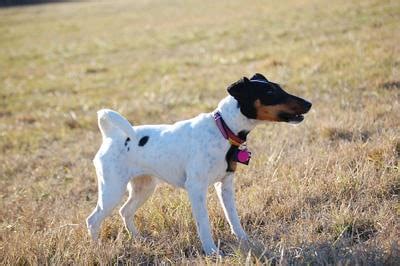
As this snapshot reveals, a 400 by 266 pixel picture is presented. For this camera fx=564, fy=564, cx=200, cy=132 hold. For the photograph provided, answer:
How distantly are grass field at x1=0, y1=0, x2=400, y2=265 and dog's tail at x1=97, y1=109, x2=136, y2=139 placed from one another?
0.92 m

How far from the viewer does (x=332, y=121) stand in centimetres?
844

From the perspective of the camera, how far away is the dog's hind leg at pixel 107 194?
18.3ft

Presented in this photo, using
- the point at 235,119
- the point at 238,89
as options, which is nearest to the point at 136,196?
the point at 235,119

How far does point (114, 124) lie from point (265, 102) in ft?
5.13

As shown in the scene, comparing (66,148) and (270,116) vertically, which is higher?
(270,116)

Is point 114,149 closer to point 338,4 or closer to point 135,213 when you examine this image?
point 135,213

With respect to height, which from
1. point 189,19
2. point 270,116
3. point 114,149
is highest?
point 270,116

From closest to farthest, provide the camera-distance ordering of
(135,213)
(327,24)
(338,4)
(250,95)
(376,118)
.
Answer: (250,95)
(135,213)
(376,118)
(327,24)
(338,4)

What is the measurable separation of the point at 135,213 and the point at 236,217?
133 centimetres

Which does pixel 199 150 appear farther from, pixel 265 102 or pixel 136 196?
pixel 136 196

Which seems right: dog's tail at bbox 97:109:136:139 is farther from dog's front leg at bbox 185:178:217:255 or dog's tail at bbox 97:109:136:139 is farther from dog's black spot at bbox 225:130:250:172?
dog's black spot at bbox 225:130:250:172

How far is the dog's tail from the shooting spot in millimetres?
5582

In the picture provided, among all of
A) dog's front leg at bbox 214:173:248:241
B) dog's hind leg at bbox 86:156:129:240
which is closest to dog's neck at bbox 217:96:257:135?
dog's front leg at bbox 214:173:248:241

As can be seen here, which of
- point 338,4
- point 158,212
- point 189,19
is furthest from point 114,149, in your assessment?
point 189,19
